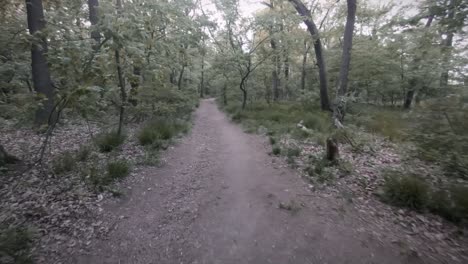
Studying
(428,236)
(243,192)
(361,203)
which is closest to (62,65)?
(243,192)

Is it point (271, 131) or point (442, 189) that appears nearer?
point (442, 189)

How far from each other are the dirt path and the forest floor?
1cm

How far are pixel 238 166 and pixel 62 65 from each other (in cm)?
448

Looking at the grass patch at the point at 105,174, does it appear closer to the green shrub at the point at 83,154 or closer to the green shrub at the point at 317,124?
the green shrub at the point at 83,154

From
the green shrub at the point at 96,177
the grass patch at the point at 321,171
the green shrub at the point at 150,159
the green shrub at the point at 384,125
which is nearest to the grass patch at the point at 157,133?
the green shrub at the point at 150,159

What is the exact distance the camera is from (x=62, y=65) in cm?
399

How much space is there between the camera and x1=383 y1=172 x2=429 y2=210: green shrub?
10.9 ft

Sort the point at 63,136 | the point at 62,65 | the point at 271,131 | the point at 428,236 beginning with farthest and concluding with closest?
the point at 271,131 → the point at 63,136 → the point at 62,65 → the point at 428,236

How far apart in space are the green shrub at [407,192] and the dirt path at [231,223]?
90cm

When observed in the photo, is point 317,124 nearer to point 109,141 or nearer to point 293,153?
point 293,153

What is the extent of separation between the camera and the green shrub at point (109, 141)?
5.65 metres

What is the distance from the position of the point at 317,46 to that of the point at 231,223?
10476 mm

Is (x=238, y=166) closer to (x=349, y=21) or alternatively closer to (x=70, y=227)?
Answer: (x=70, y=227)

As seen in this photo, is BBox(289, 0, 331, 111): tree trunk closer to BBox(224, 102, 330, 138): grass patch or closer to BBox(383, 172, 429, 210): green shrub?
BBox(224, 102, 330, 138): grass patch
